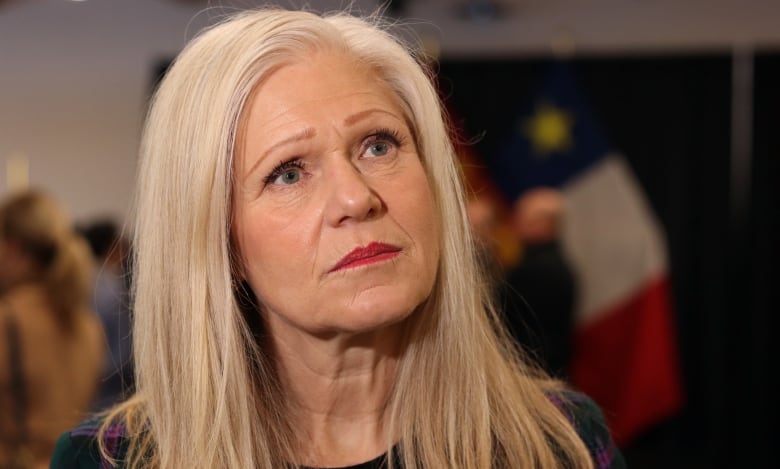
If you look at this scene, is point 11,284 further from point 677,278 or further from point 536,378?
point 677,278

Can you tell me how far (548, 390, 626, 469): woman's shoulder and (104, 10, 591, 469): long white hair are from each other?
0.09 feet

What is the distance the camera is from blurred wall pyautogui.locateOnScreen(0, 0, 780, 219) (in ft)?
16.7

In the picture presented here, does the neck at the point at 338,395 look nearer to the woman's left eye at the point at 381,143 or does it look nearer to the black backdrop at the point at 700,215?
the woman's left eye at the point at 381,143

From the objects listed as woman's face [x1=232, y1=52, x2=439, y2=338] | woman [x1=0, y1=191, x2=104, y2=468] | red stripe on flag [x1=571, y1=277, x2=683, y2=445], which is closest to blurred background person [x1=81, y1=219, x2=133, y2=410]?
woman [x1=0, y1=191, x2=104, y2=468]

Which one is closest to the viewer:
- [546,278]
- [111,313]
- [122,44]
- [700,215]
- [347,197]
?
[347,197]

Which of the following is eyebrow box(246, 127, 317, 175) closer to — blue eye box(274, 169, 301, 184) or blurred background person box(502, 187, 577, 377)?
blue eye box(274, 169, 301, 184)

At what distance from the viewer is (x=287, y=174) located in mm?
1128

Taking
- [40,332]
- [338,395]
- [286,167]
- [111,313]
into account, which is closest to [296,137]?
[286,167]

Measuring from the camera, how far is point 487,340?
1.27 metres

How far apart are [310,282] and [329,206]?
9cm

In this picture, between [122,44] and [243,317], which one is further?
[122,44]

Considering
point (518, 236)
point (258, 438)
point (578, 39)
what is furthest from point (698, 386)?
point (258, 438)

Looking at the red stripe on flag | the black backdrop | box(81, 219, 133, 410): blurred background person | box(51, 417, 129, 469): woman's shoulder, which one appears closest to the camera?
box(51, 417, 129, 469): woman's shoulder

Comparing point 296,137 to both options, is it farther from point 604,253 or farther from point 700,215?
point 700,215
